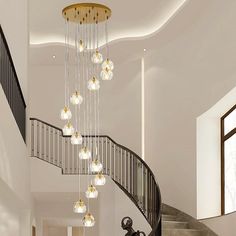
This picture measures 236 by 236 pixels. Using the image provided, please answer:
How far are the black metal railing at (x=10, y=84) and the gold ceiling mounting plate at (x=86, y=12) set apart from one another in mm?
1896

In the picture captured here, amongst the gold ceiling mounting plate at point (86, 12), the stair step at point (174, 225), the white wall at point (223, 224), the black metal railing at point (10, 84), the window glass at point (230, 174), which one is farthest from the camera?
the stair step at point (174, 225)

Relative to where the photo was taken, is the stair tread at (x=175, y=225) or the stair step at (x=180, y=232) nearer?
the stair step at (x=180, y=232)

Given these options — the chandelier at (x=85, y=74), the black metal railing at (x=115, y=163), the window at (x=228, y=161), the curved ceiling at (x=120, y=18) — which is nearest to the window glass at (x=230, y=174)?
the window at (x=228, y=161)

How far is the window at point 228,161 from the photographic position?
42.2ft

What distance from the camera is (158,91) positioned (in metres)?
15.4

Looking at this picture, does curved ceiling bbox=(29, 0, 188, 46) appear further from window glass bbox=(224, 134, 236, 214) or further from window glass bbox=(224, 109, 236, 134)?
window glass bbox=(224, 134, 236, 214)

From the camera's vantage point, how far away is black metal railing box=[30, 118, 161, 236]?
41.5 feet

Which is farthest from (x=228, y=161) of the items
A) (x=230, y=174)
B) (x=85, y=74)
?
(x=85, y=74)

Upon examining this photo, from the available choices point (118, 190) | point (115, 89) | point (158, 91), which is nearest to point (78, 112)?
point (115, 89)

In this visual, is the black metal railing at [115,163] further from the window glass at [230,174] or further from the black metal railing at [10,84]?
the black metal railing at [10,84]

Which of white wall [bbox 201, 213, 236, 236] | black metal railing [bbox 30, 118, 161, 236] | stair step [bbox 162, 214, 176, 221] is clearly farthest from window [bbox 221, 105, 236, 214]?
black metal railing [bbox 30, 118, 161, 236]

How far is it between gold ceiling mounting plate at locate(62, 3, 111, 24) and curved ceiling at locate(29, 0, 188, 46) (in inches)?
46.7

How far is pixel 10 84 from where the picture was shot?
8.77 metres

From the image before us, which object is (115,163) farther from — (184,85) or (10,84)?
(10,84)
